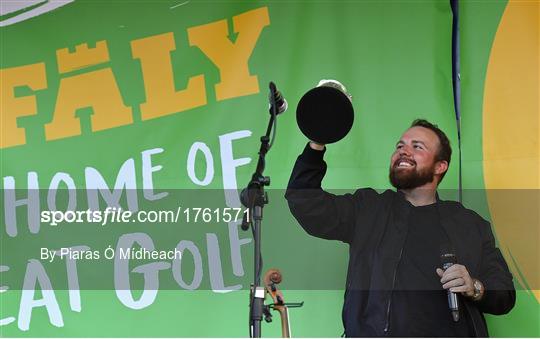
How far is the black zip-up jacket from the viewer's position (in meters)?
2.65

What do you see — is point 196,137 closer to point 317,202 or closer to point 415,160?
point 317,202

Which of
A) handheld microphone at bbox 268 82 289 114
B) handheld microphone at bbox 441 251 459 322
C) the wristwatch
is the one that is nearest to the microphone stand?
handheld microphone at bbox 268 82 289 114

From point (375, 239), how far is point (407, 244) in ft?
0.33

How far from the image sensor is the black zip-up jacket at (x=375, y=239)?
104 inches

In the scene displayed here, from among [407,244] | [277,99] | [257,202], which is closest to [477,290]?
[407,244]

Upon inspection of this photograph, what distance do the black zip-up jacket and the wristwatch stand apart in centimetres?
9

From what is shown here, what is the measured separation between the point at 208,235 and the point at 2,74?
905 mm

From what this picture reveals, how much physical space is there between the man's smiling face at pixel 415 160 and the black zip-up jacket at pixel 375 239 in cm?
6

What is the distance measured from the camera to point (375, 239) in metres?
2.77

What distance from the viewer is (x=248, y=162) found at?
3.04 m

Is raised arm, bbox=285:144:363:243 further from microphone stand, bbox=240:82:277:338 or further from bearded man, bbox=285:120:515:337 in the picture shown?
microphone stand, bbox=240:82:277:338

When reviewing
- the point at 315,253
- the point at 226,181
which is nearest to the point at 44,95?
the point at 226,181

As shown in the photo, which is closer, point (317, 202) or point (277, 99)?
point (277, 99)

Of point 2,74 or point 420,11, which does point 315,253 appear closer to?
point 420,11
